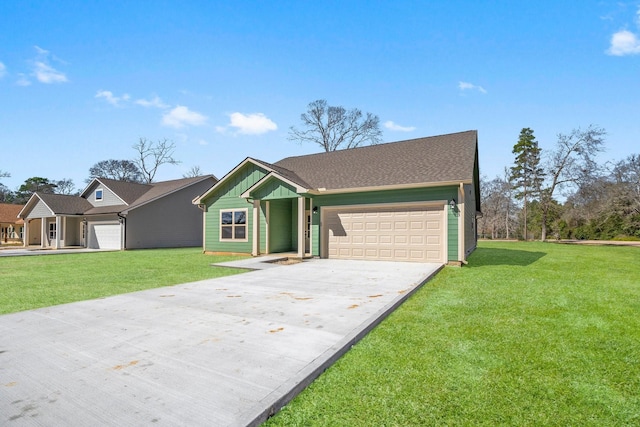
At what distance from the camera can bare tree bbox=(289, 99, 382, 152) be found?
31.7 m

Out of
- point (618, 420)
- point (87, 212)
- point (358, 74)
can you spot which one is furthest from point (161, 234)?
point (618, 420)

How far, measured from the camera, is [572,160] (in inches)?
1110

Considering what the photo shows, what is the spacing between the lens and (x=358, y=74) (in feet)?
54.8

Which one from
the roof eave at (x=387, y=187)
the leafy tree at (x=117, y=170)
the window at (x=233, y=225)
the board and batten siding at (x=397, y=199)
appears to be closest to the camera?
the roof eave at (x=387, y=187)

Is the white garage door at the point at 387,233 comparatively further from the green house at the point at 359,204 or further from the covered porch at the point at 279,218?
the covered porch at the point at 279,218

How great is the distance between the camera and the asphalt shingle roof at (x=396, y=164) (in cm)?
1124

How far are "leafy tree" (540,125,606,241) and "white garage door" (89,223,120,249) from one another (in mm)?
35083

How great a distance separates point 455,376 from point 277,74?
15143 millimetres

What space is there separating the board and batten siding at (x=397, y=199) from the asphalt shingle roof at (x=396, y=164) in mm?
351

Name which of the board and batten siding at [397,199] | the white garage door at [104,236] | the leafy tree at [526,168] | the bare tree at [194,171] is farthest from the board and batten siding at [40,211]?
the leafy tree at [526,168]

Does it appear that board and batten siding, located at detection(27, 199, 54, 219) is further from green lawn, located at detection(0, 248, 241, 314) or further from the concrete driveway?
the concrete driveway

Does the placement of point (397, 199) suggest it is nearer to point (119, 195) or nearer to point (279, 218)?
point (279, 218)

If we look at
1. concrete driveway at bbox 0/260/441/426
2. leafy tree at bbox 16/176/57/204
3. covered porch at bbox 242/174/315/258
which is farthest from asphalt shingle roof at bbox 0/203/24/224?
concrete driveway at bbox 0/260/441/426

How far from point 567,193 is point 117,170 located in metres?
57.7
